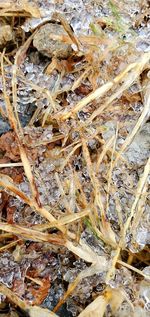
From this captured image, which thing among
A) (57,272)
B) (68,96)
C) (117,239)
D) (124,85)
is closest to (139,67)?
(124,85)

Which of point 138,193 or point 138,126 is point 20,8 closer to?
point 138,126

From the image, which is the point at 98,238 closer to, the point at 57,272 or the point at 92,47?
the point at 57,272

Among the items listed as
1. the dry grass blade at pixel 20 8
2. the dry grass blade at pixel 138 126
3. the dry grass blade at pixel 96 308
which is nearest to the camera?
the dry grass blade at pixel 96 308

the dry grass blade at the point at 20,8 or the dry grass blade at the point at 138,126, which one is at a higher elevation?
the dry grass blade at the point at 20,8

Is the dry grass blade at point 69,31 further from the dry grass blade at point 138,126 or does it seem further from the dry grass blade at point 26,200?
the dry grass blade at point 26,200

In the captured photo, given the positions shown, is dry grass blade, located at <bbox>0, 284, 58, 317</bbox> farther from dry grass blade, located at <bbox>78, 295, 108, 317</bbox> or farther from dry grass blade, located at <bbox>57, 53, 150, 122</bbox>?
dry grass blade, located at <bbox>57, 53, 150, 122</bbox>

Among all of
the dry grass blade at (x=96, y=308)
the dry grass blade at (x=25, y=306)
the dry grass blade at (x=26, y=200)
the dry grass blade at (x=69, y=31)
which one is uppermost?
the dry grass blade at (x=69, y=31)

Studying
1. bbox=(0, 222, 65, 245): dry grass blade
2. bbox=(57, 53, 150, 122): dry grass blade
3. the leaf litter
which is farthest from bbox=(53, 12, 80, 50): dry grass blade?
bbox=(0, 222, 65, 245): dry grass blade

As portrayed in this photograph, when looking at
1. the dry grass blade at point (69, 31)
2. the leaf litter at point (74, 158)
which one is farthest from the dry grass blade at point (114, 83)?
the dry grass blade at point (69, 31)
